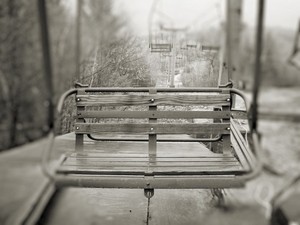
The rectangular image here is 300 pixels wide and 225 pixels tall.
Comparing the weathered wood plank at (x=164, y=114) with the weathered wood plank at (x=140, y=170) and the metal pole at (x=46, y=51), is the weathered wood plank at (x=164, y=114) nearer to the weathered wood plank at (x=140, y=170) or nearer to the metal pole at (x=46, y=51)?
the weathered wood plank at (x=140, y=170)

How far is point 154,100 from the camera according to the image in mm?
2480

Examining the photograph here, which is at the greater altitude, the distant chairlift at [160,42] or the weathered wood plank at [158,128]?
the distant chairlift at [160,42]

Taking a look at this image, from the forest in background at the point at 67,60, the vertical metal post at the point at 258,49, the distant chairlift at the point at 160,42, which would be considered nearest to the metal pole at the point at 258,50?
the vertical metal post at the point at 258,49

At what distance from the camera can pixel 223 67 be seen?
336cm

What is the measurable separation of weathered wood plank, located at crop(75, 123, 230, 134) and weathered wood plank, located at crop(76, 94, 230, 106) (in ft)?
0.56

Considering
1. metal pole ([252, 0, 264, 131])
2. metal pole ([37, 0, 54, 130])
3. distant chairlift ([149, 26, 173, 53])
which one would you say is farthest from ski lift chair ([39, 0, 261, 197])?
distant chairlift ([149, 26, 173, 53])

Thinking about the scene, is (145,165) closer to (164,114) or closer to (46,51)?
(164,114)

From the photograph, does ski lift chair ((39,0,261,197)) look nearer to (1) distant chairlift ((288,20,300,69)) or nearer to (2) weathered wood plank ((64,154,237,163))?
(2) weathered wood plank ((64,154,237,163))

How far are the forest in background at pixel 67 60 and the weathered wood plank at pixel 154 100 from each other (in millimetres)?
307

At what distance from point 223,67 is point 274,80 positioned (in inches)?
37.1

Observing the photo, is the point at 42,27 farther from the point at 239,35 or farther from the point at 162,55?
the point at 162,55

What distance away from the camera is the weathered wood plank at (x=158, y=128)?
2402 mm

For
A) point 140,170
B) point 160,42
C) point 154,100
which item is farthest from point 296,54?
point 140,170

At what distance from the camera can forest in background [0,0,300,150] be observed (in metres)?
2.25
